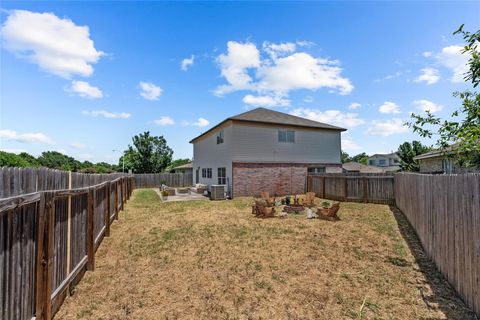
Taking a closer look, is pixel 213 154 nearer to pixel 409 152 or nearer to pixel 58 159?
pixel 409 152

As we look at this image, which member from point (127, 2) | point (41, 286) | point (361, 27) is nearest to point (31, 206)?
point (41, 286)

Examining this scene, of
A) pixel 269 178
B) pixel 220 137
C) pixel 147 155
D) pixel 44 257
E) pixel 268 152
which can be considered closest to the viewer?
pixel 44 257

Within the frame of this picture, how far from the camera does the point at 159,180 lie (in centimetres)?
3538

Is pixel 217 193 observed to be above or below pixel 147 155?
below

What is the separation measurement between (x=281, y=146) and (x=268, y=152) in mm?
1590

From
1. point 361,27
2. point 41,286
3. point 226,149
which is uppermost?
point 361,27

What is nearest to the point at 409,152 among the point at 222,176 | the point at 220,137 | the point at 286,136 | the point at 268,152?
the point at 286,136

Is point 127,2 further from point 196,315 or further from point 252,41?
point 196,315

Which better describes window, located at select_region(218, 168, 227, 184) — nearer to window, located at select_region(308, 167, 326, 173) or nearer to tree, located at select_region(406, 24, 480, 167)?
window, located at select_region(308, 167, 326, 173)

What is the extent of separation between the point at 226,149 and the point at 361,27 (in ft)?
43.5

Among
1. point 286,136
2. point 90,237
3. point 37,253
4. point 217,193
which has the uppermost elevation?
point 286,136

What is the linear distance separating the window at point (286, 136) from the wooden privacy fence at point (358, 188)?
16.4 ft

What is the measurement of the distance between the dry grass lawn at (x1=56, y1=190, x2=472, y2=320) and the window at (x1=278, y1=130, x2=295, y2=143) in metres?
14.1

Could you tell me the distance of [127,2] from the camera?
9922 millimetres
